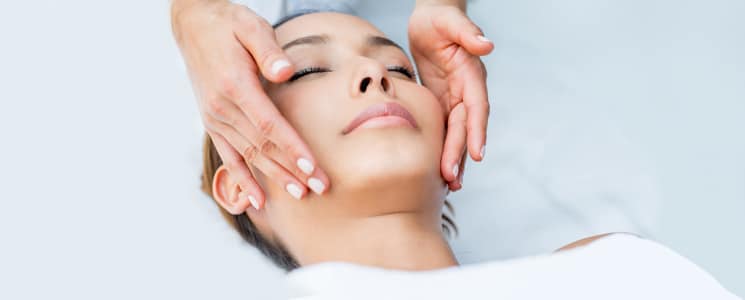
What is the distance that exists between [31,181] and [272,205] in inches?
20.6

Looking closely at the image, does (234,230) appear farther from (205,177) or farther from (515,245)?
(515,245)

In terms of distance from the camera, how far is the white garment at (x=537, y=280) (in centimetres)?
102

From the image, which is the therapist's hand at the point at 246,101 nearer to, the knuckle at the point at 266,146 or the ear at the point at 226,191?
the knuckle at the point at 266,146

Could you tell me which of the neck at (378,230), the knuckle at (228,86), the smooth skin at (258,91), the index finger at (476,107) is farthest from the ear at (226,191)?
the index finger at (476,107)

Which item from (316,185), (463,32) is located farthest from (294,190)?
(463,32)

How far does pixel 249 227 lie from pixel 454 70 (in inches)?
18.4

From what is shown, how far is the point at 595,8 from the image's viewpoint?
6.07 ft

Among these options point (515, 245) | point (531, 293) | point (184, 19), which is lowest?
point (515, 245)

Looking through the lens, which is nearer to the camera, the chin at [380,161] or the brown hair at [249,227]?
the chin at [380,161]

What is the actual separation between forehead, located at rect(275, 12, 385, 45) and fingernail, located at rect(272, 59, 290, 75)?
0.75ft

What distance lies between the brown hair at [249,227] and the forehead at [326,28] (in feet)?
0.90

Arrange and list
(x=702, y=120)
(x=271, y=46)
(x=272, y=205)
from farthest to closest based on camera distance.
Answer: (x=702, y=120)
(x=272, y=205)
(x=271, y=46)

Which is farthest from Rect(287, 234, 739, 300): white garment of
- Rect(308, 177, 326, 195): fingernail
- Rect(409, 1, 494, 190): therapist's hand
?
Rect(409, 1, 494, 190): therapist's hand

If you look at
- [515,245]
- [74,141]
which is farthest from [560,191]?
[74,141]
